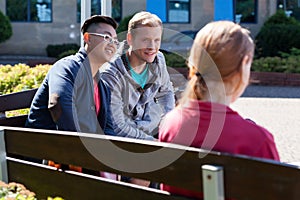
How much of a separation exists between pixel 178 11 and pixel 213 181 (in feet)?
83.0

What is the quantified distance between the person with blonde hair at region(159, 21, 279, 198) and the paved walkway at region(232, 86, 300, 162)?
402cm

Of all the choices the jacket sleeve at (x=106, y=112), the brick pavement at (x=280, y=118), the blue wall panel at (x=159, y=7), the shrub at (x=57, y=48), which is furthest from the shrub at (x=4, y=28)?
the jacket sleeve at (x=106, y=112)

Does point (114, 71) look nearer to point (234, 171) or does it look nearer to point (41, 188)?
point (41, 188)

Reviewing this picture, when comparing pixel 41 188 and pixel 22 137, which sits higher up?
pixel 22 137

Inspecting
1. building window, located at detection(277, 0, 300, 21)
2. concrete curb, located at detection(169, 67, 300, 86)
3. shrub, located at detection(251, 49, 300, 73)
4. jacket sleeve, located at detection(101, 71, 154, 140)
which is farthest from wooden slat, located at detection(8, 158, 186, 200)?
building window, located at detection(277, 0, 300, 21)

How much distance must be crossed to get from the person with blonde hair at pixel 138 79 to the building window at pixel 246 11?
23.3 m

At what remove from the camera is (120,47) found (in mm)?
4141

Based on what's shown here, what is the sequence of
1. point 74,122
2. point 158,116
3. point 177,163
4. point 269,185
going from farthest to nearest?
point 158,116 → point 74,122 → point 177,163 → point 269,185

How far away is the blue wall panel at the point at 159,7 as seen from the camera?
83.4 feet

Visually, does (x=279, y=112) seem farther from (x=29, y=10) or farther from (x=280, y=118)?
(x=29, y=10)

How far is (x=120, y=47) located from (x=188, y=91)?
1.66 meters

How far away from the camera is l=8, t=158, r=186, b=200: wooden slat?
8.13 feet

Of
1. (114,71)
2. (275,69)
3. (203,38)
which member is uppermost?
(203,38)

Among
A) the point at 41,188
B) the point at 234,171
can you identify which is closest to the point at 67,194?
the point at 41,188
